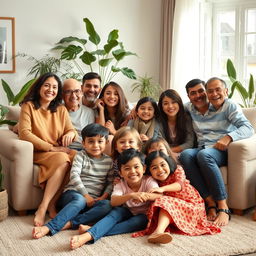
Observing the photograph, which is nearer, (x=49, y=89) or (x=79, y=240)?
(x=79, y=240)

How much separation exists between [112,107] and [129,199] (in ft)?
3.97

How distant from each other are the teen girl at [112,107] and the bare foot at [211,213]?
1.04 metres

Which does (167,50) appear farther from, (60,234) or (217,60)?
(60,234)

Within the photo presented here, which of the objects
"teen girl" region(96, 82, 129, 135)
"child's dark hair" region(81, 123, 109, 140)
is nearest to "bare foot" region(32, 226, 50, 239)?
"child's dark hair" region(81, 123, 109, 140)

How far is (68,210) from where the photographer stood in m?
3.07

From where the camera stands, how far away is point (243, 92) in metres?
5.36

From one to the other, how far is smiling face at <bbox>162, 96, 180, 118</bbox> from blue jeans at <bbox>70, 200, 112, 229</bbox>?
1007 millimetres

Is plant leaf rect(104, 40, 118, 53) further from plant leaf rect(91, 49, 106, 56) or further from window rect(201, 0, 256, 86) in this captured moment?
window rect(201, 0, 256, 86)

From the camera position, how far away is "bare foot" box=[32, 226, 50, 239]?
9.47 feet

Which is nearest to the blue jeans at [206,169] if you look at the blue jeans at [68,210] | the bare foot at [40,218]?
the blue jeans at [68,210]

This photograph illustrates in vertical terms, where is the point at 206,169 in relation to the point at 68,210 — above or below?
above

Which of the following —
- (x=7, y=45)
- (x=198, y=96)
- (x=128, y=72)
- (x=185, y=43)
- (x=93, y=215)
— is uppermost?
(x=185, y=43)

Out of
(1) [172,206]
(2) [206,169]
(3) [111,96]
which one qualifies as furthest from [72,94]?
(1) [172,206]

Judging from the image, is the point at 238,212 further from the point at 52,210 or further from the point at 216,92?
the point at 52,210
